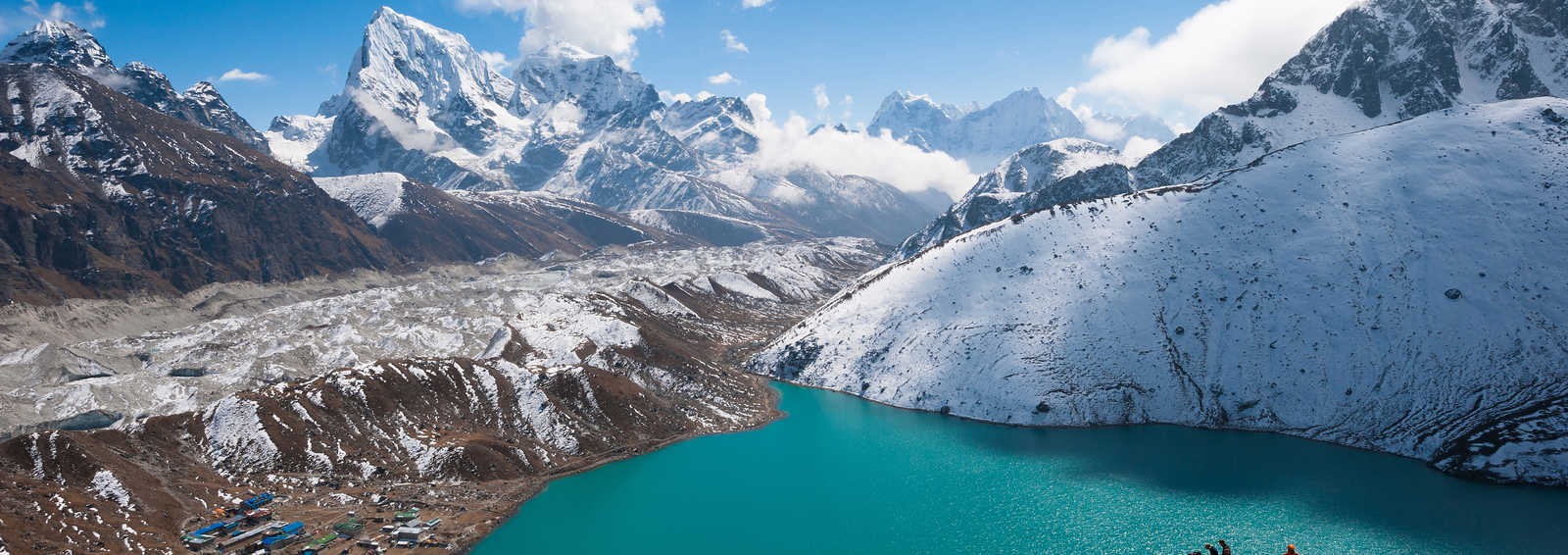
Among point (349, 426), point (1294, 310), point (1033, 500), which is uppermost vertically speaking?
point (349, 426)

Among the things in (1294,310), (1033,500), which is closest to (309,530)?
(1033,500)

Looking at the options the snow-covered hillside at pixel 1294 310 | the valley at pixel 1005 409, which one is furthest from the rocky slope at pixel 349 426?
the snow-covered hillside at pixel 1294 310

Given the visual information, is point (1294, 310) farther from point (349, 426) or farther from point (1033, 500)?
point (349, 426)

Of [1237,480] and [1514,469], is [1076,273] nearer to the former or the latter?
[1237,480]

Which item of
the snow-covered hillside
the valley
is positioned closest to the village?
the valley

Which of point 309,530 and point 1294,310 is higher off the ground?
point 1294,310

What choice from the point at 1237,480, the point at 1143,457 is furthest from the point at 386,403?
the point at 1237,480

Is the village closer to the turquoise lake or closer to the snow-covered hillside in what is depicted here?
the turquoise lake
